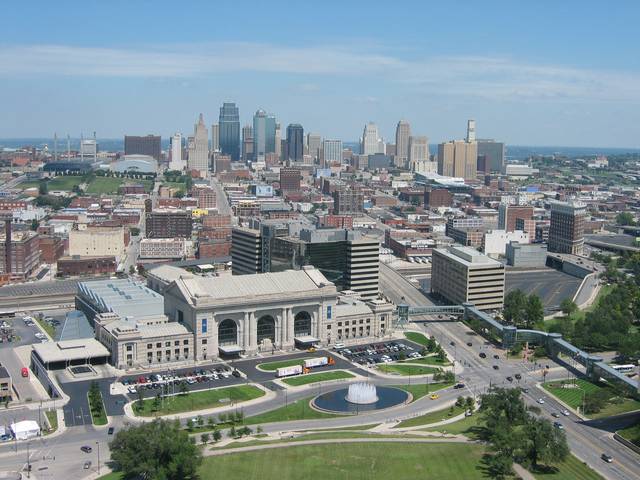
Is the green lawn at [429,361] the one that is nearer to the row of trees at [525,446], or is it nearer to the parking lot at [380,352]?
the parking lot at [380,352]

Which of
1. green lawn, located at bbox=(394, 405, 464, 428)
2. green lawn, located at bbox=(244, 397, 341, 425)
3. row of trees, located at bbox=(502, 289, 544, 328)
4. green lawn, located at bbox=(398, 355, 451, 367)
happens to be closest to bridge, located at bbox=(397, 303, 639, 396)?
row of trees, located at bbox=(502, 289, 544, 328)

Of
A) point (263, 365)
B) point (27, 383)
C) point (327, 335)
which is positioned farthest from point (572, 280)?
point (27, 383)

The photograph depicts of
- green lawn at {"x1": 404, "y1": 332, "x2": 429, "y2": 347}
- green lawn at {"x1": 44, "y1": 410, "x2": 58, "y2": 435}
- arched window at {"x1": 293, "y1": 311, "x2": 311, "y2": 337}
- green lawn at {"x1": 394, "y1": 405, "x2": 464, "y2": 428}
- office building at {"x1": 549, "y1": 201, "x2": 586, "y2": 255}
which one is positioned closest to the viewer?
green lawn at {"x1": 44, "y1": 410, "x2": 58, "y2": 435}

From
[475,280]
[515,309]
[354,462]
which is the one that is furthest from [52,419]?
[475,280]

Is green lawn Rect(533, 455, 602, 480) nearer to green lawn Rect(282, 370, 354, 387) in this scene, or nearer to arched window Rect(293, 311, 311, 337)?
green lawn Rect(282, 370, 354, 387)

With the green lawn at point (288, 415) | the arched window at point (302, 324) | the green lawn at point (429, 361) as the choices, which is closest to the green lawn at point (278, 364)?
the arched window at point (302, 324)

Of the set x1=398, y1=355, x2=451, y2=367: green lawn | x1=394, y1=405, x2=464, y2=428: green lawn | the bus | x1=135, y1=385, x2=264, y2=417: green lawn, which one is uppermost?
the bus

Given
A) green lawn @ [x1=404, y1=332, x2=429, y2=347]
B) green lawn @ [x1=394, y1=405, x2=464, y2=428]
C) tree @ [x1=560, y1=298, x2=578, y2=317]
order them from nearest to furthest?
green lawn @ [x1=394, y1=405, x2=464, y2=428]
green lawn @ [x1=404, y1=332, x2=429, y2=347]
tree @ [x1=560, y1=298, x2=578, y2=317]
